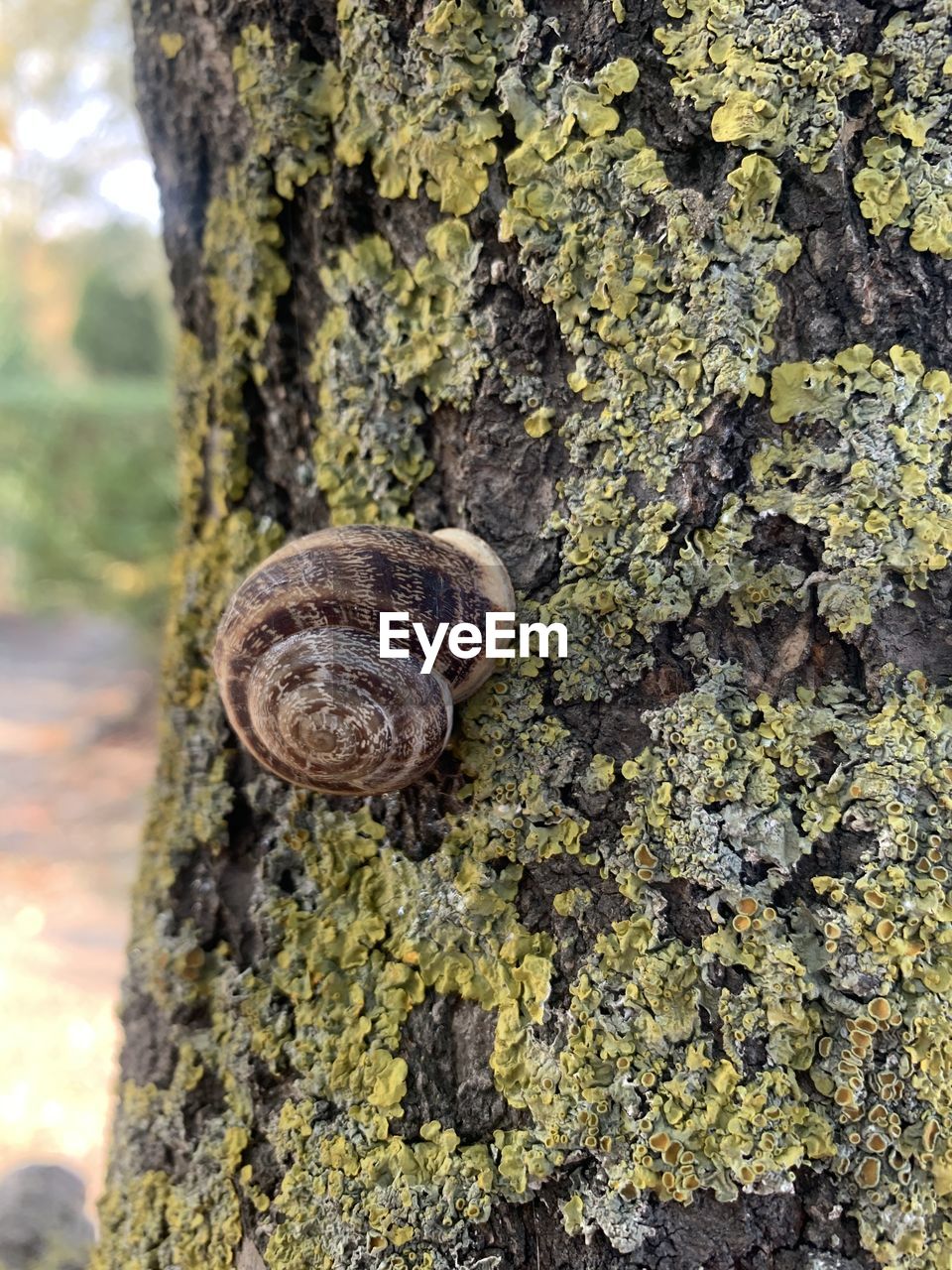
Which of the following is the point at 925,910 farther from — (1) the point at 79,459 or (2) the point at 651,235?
(1) the point at 79,459

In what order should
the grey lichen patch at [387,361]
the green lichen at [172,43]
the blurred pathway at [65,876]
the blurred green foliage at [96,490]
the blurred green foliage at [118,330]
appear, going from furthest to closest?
the blurred green foliage at [118,330], the blurred green foliage at [96,490], the blurred pathway at [65,876], the green lichen at [172,43], the grey lichen patch at [387,361]

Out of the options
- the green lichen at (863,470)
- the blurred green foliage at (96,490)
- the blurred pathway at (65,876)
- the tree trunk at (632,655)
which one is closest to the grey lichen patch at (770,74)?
the tree trunk at (632,655)

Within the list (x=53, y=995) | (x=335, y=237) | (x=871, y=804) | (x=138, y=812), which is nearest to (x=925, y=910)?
(x=871, y=804)

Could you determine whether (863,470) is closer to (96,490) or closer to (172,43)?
(172,43)

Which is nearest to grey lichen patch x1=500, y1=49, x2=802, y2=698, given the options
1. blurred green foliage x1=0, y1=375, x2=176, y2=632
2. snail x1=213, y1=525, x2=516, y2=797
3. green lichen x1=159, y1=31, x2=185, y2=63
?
snail x1=213, y1=525, x2=516, y2=797

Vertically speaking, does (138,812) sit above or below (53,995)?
above

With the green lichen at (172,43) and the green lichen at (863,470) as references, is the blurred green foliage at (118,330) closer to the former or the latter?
the green lichen at (172,43)

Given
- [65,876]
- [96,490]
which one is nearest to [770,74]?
[65,876]
